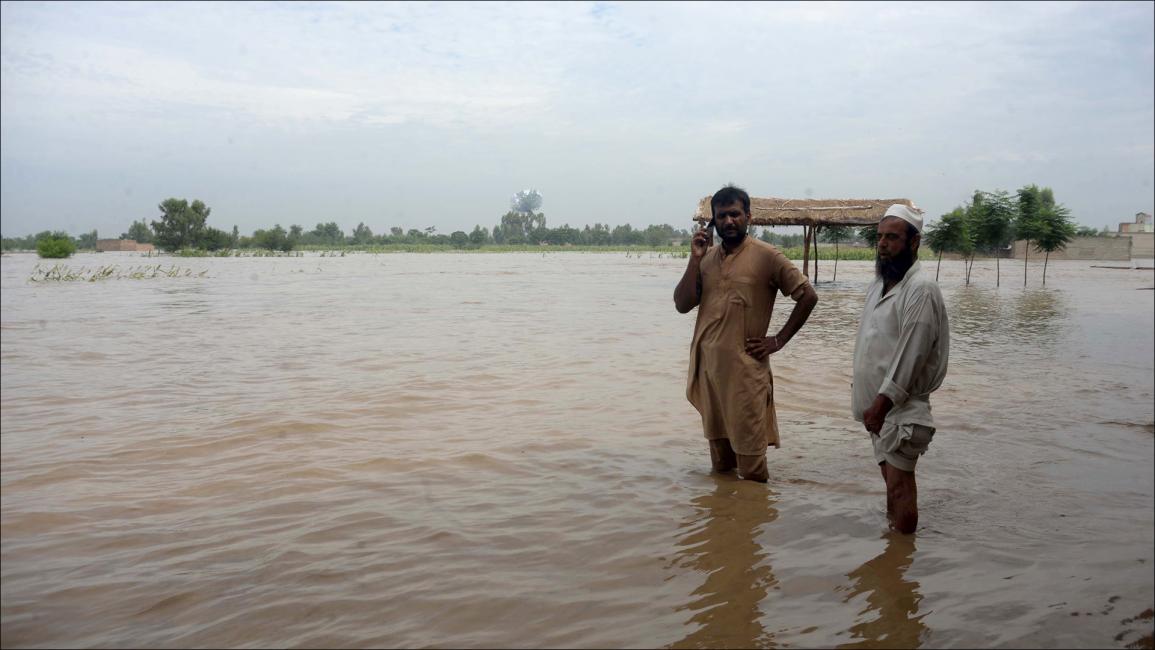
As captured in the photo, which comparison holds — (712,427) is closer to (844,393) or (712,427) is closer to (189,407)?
(844,393)

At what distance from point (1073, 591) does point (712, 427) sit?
1.71 m

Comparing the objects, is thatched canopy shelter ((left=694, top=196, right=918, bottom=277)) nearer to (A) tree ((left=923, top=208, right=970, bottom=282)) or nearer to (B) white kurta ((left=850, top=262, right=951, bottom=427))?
(A) tree ((left=923, top=208, right=970, bottom=282))

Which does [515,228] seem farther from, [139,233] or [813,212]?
[813,212]

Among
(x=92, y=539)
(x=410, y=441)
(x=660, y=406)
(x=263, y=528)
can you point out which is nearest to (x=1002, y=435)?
(x=660, y=406)

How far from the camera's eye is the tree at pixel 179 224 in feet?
213

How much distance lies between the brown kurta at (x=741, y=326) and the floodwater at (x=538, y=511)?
47 centimetres

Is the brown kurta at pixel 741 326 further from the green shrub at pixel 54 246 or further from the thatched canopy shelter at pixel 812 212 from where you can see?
the green shrub at pixel 54 246

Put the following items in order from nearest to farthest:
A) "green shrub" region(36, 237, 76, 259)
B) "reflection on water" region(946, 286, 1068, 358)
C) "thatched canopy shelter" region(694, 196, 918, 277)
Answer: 1. "reflection on water" region(946, 286, 1068, 358)
2. "thatched canopy shelter" region(694, 196, 918, 277)
3. "green shrub" region(36, 237, 76, 259)

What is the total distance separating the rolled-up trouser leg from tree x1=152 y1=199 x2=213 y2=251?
70624 millimetres

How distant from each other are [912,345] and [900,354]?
59mm

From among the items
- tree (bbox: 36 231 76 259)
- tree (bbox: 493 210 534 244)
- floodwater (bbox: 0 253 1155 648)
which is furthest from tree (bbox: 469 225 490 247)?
floodwater (bbox: 0 253 1155 648)

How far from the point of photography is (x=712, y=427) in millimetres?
4023

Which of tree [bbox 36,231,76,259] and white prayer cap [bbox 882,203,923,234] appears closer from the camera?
white prayer cap [bbox 882,203,923,234]

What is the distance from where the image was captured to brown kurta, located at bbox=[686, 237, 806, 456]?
12.3ft
